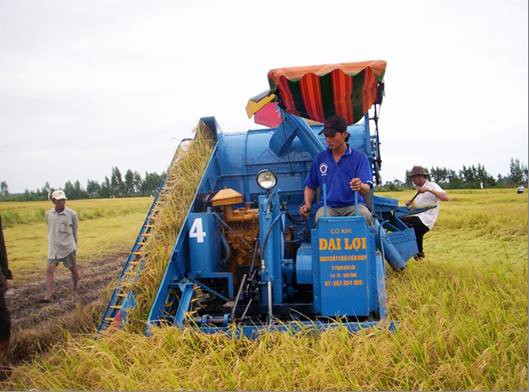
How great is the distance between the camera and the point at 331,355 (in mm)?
2857

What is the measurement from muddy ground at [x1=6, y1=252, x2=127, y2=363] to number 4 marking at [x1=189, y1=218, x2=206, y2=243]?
4.34ft

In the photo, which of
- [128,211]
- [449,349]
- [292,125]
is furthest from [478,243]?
[128,211]

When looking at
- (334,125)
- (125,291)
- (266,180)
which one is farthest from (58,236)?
(334,125)

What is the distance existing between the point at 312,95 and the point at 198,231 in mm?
1609

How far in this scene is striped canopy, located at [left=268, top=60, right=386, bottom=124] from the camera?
3906 mm

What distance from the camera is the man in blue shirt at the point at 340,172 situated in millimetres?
3869

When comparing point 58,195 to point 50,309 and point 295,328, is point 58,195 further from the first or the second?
point 295,328

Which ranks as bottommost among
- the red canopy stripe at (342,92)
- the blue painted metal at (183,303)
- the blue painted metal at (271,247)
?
the blue painted metal at (183,303)

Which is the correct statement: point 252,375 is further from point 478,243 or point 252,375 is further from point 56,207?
point 478,243

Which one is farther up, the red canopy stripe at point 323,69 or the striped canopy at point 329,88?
the red canopy stripe at point 323,69

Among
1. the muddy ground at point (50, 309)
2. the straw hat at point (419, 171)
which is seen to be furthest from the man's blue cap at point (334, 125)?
the muddy ground at point (50, 309)

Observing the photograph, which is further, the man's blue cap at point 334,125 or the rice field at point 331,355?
the man's blue cap at point 334,125

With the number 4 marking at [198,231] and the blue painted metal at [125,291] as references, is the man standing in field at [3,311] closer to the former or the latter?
the blue painted metal at [125,291]

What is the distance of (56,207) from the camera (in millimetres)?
6398
